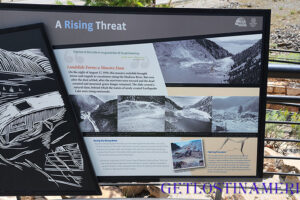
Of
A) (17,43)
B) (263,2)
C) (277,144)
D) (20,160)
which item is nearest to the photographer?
(17,43)

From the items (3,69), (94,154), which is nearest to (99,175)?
(94,154)

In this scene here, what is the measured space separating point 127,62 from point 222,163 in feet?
2.27

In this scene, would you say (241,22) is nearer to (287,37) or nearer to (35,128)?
(35,128)

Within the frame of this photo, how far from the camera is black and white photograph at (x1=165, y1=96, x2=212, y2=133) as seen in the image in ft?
5.35

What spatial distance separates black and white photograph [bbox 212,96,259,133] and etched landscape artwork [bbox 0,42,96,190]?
0.70 meters

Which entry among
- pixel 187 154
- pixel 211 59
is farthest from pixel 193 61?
pixel 187 154

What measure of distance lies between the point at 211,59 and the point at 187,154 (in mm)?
479

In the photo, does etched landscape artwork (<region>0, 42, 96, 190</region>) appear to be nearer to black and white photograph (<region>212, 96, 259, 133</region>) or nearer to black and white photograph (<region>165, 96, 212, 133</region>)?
black and white photograph (<region>165, 96, 212, 133</region>)

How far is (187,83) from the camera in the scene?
1608mm

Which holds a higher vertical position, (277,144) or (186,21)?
(186,21)

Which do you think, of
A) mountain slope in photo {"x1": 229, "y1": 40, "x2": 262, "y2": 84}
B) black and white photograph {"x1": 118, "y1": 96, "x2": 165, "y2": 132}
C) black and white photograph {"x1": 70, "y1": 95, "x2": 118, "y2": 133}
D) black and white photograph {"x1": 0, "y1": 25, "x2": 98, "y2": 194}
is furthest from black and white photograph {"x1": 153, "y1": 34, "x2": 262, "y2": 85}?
black and white photograph {"x1": 0, "y1": 25, "x2": 98, "y2": 194}

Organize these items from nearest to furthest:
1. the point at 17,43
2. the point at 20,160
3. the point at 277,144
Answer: the point at 17,43 → the point at 20,160 → the point at 277,144

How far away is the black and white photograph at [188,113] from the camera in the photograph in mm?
1630

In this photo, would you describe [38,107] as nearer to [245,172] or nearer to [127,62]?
[127,62]
